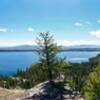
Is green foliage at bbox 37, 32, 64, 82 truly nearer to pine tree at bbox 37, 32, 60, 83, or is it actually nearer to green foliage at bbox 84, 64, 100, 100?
pine tree at bbox 37, 32, 60, 83

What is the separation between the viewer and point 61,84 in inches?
2135

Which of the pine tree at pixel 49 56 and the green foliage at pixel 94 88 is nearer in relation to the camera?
the green foliage at pixel 94 88

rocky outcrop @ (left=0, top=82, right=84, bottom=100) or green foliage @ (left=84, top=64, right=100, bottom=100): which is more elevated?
green foliage @ (left=84, top=64, right=100, bottom=100)

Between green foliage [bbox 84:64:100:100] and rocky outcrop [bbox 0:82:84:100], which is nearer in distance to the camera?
green foliage [bbox 84:64:100:100]

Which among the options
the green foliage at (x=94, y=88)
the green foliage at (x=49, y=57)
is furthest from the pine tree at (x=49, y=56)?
the green foliage at (x=94, y=88)

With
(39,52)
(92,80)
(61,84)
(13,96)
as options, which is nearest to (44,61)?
(39,52)

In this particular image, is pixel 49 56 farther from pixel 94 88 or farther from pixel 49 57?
pixel 94 88

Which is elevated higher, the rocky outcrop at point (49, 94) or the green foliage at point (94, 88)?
the green foliage at point (94, 88)

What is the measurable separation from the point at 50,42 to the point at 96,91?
25894 millimetres

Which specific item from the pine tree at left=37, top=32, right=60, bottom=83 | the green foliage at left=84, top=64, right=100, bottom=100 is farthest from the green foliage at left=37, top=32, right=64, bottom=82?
the green foliage at left=84, top=64, right=100, bottom=100

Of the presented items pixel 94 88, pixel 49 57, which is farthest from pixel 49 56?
pixel 94 88

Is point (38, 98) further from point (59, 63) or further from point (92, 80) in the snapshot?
point (92, 80)

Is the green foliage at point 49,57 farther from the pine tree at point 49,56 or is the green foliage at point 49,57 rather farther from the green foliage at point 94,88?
the green foliage at point 94,88

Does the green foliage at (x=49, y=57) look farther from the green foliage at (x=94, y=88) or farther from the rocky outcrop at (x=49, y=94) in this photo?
the green foliage at (x=94, y=88)
